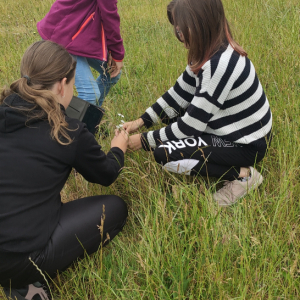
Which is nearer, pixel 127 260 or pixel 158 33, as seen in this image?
pixel 127 260

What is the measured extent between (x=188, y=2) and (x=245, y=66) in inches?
17.5

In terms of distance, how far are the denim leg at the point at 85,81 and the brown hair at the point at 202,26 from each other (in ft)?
2.87

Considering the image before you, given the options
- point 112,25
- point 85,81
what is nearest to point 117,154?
point 85,81

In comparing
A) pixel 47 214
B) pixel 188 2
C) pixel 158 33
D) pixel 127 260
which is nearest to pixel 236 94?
pixel 188 2

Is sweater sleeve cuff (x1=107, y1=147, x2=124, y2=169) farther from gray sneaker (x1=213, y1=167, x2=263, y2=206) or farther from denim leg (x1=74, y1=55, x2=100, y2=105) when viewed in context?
denim leg (x1=74, y1=55, x2=100, y2=105)

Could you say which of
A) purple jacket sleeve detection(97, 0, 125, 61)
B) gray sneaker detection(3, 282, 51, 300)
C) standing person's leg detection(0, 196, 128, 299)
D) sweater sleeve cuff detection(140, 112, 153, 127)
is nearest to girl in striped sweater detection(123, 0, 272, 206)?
sweater sleeve cuff detection(140, 112, 153, 127)

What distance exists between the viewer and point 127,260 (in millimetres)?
1452

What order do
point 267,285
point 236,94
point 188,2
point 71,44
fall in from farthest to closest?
1. point 71,44
2. point 236,94
3. point 188,2
4. point 267,285

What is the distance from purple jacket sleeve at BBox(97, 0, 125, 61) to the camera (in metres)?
2.15

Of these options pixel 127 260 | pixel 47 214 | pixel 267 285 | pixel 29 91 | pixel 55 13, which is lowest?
pixel 127 260

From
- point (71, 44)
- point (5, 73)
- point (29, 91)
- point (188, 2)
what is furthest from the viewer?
→ point (5, 73)

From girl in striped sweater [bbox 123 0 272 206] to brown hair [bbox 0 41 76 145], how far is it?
59 cm

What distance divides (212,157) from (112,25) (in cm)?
121

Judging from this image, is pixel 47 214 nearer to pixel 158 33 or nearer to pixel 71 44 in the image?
pixel 71 44
